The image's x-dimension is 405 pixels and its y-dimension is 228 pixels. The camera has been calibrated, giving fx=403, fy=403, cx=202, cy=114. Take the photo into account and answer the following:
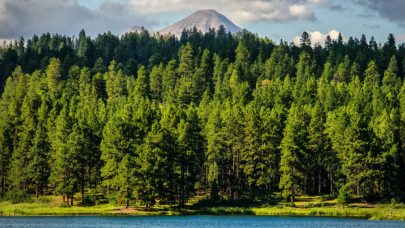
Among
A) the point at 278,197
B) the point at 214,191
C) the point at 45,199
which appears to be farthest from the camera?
the point at 278,197

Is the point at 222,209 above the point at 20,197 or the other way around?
the other way around

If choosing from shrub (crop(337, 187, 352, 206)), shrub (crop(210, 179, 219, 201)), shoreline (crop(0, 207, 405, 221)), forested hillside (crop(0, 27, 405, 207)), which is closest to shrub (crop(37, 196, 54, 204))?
forested hillside (crop(0, 27, 405, 207))

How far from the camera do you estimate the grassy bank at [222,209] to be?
62.3m

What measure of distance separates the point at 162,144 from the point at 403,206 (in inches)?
1534

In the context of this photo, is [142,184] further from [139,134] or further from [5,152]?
[5,152]

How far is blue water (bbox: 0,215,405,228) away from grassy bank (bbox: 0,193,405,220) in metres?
3.86

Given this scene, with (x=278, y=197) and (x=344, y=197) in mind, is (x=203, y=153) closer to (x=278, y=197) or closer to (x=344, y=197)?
(x=278, y=197)

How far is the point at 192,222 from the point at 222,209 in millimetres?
12706

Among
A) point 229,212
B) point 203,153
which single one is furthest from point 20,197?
point 229,212

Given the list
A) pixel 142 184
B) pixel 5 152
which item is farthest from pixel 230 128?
pixel 5 152

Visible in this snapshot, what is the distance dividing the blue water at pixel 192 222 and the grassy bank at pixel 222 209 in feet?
12.7

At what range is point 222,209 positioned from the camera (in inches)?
2613

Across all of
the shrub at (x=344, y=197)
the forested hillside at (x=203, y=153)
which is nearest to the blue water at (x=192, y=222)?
the shrub at (x=344, y=197)

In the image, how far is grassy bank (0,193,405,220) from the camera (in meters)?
62.3
